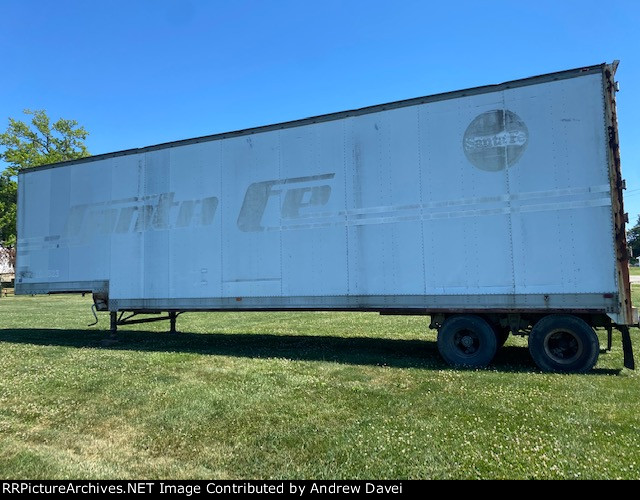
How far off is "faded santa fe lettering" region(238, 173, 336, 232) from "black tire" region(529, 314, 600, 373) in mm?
4888

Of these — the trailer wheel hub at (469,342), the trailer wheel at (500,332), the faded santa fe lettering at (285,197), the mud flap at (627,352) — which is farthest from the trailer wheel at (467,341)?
the faded santa fe lettering at (285,197)

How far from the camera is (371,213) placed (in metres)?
9.45

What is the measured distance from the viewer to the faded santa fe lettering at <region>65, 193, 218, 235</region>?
11180mm

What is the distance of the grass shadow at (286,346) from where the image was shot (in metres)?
9.23

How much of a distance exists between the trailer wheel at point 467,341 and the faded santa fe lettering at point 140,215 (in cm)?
596

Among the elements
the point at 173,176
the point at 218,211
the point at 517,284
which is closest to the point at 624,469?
the point at 517,284

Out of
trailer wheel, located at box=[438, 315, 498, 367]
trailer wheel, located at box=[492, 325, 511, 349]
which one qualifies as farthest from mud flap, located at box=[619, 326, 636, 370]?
trailer wheel, located at box=[438, 315, 498, 367]

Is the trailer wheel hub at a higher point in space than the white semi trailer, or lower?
lower

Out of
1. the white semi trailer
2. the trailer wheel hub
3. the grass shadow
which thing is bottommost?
→ the grass shadow

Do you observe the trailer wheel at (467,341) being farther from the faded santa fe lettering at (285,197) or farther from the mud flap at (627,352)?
the faded santa fe lettering at (285,197)

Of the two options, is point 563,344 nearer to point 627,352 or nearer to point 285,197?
point 627,352

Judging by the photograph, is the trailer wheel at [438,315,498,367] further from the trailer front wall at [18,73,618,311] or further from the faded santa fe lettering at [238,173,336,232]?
the faded santa fe lettering at [238,173,336,232]
